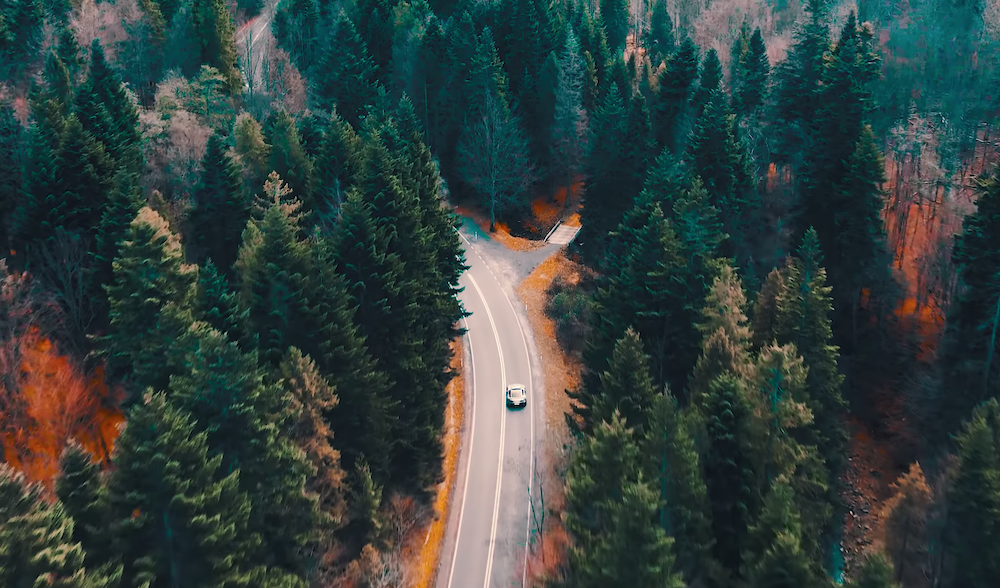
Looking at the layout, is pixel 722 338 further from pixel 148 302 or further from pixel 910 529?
pixel 148 302

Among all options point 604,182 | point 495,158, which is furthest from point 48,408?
point 495,158

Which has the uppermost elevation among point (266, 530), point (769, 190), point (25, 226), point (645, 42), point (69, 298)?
point (645, 42)

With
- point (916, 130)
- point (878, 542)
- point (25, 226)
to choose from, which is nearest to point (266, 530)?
point (25, 226)

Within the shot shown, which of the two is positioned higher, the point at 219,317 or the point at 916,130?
the point at 916,130

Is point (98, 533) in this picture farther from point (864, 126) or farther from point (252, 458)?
point (864, 126)

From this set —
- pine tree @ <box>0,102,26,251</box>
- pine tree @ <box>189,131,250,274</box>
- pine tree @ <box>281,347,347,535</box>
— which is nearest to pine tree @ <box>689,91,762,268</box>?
pine tree @ <box>281,347,347,535</box>
